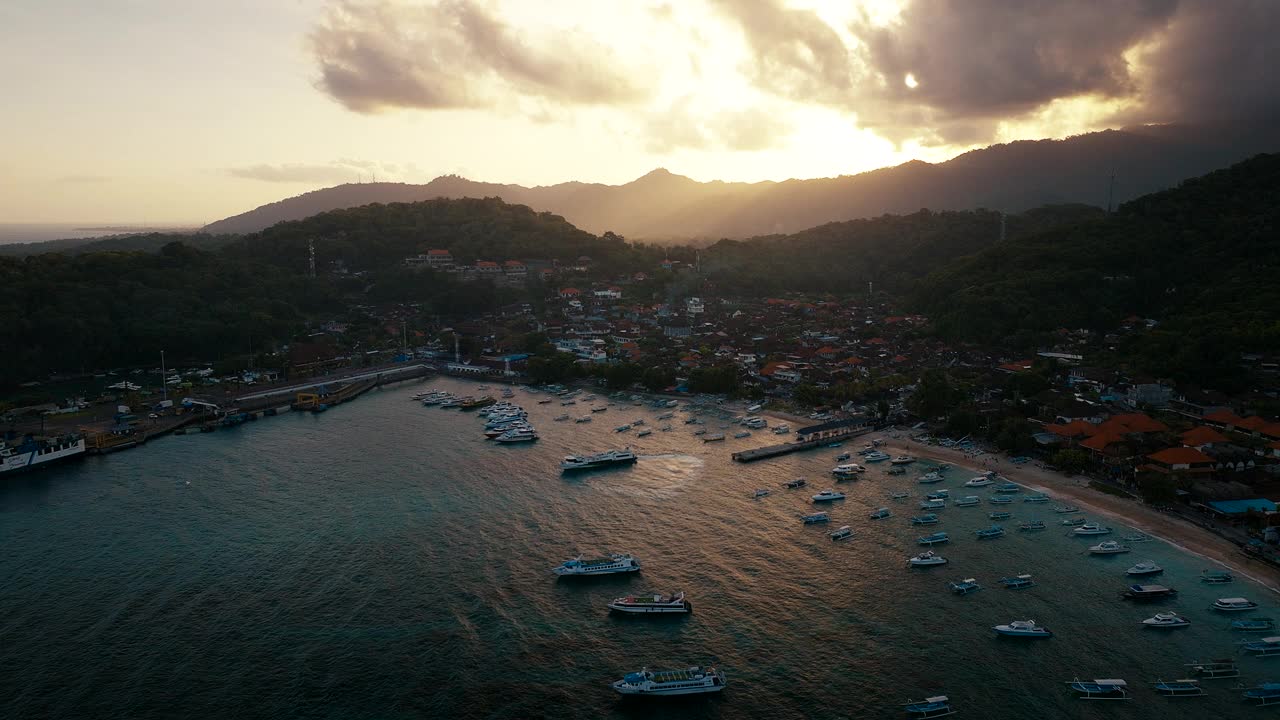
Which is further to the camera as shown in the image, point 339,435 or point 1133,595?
point 339,435

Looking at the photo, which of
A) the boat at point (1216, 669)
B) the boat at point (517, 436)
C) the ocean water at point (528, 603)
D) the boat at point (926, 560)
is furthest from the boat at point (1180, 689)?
the boat at point (517, 436)

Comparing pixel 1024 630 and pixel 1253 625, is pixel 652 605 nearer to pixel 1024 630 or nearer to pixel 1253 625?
pixel 1024 630

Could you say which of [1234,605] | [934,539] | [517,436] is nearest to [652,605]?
[934,539]

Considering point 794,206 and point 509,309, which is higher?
point 794,206

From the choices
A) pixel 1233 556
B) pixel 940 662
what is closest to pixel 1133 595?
pixel 1233 556

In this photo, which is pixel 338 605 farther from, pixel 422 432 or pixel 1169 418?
pixel 1169 418

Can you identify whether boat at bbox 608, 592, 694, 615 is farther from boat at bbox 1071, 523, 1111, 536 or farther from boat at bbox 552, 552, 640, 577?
boat at bbox 1071, 523, 1111, 536
